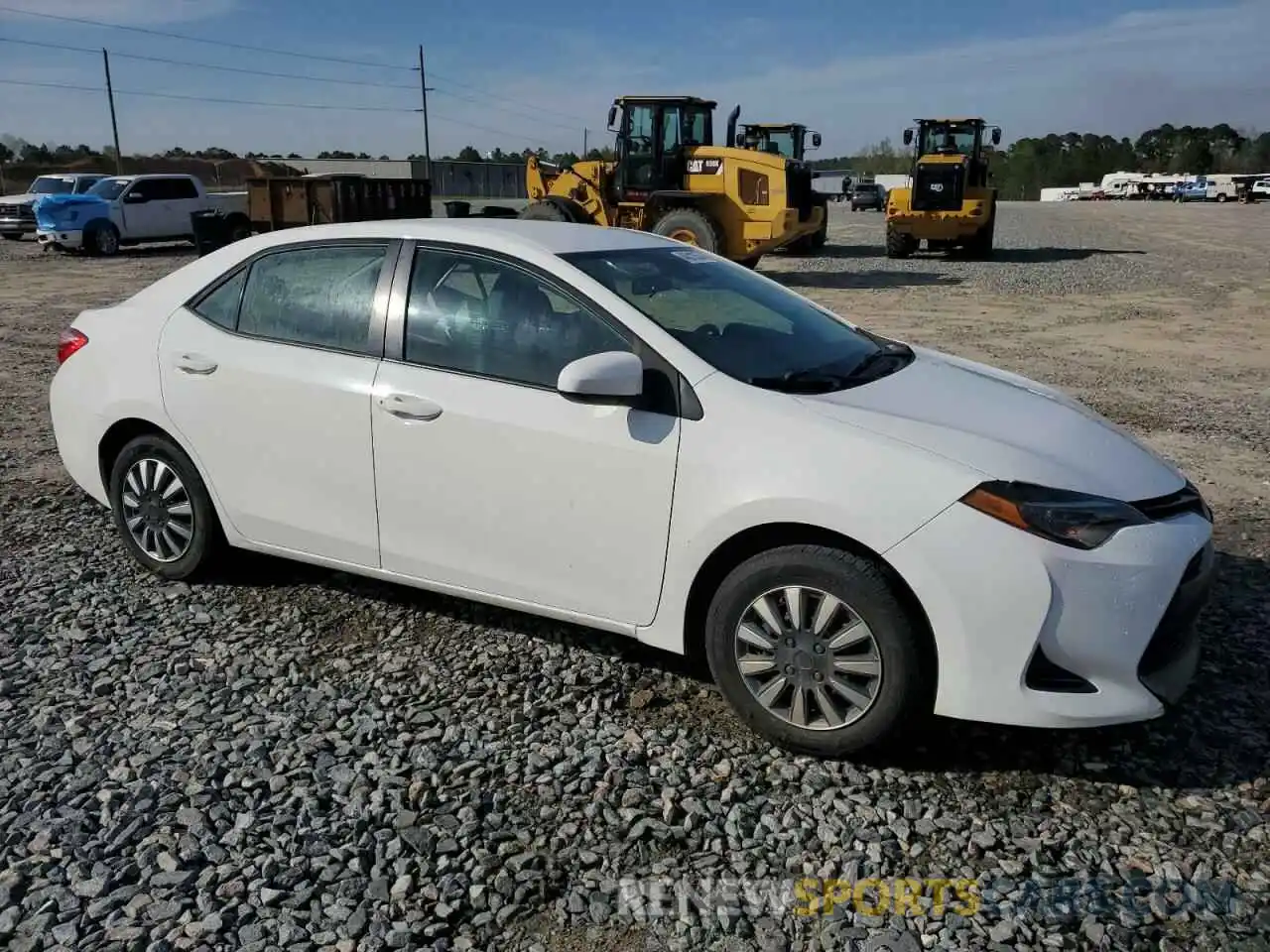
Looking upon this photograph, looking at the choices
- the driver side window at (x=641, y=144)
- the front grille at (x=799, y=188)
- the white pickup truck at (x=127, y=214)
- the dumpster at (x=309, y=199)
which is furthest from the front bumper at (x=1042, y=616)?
the white pickup truck at (x=127, y=214)

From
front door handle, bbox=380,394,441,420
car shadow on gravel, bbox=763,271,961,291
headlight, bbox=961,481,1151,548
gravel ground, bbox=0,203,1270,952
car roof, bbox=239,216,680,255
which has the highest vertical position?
car roof, bbox=239,216,680,255

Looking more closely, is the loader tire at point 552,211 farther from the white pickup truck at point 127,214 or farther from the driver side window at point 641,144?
the white pickup truck at point 127,214

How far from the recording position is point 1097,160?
120 m

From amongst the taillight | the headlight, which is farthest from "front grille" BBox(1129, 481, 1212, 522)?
the taillight

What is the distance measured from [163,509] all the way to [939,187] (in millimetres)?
21273

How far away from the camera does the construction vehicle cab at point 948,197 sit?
2283 centimetres

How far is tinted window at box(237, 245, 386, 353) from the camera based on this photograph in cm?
408

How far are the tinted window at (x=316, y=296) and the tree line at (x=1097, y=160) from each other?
375 ft

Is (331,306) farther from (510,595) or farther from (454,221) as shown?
A: (510,595)

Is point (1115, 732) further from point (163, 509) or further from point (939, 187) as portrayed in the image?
point (939, 187)

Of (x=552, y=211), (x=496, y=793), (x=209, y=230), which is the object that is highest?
(x=552, y=211)

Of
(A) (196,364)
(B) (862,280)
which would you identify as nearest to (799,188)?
(B) (862,280)

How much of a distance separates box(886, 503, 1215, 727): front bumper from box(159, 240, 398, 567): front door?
7.01 ft

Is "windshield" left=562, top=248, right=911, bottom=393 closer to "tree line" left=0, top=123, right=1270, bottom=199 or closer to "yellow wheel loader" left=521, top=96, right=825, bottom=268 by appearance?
"yellow wheel loader" left=521, top=96, right=825, bottom=268
